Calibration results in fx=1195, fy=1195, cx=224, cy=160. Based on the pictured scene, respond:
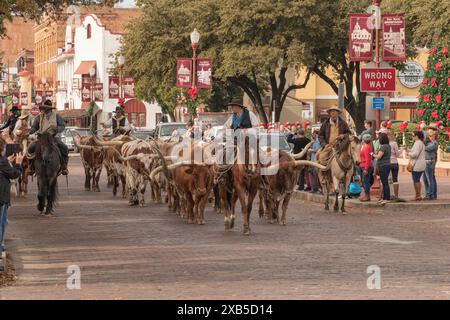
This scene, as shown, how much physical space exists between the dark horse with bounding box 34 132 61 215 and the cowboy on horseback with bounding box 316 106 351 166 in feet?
19.6

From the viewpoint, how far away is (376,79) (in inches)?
1199

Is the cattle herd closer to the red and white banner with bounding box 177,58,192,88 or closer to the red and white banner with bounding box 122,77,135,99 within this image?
the red and white banner with bounding box 177,58,192,88

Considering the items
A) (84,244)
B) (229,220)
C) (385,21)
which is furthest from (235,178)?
(385,21)

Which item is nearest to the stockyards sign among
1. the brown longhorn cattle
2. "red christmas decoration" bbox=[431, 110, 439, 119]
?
"red christmas decoration" bbox=[431, 110, 439, 119]

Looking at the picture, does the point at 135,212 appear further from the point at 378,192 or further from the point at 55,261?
the point at 55,261

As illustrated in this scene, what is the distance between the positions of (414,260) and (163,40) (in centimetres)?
5040

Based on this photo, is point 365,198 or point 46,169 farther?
point 365,198

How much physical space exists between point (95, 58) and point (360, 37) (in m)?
78.4

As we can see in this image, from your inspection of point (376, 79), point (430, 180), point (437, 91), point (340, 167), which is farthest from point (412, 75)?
point (340, 167)

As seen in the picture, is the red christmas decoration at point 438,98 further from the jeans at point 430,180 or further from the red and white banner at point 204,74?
the jeans at point 430,180

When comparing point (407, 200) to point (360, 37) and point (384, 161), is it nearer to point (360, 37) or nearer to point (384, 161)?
point (384, 161)

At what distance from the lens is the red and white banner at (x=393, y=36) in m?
30.8

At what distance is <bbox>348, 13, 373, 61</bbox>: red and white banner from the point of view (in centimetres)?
3127

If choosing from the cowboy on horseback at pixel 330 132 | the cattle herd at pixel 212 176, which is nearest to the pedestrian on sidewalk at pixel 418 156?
the cowboy on horseback at pixel 330 132
